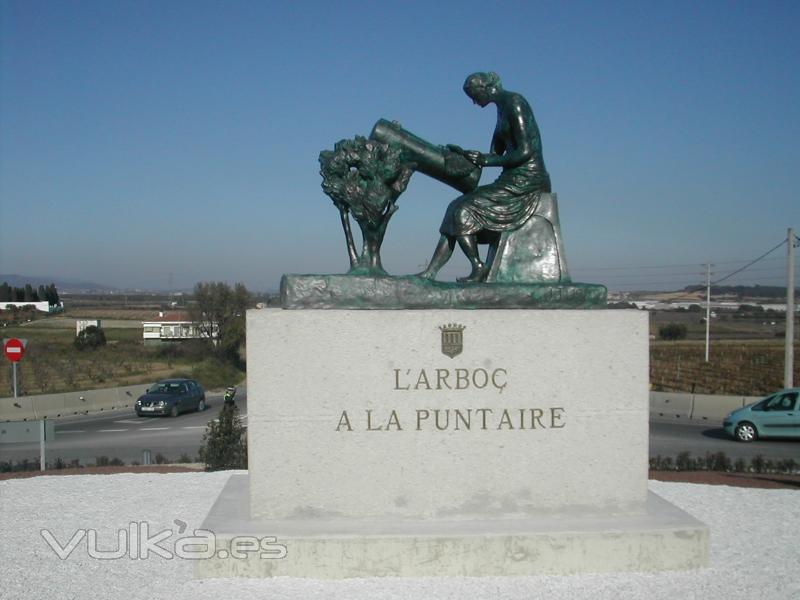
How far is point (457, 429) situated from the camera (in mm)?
6453

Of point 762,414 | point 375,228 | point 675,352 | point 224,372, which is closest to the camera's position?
point 375,228

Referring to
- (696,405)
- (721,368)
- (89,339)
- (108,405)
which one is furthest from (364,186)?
(89,339)

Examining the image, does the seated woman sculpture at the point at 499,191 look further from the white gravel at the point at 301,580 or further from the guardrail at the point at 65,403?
the guardrail at the point at 65,403

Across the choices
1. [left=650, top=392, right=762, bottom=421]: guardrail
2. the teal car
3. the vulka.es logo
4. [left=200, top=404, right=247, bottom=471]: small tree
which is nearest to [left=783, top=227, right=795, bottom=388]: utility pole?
[left=650, top=392, right=762, bottom=421]: guardrail

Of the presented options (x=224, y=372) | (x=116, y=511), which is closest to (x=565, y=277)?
(x=116, y=511)

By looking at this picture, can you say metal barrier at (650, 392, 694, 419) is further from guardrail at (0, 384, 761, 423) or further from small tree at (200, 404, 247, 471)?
small tree at (200, 404, 247, 471)

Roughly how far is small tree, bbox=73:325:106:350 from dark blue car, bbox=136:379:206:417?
17.7 meters

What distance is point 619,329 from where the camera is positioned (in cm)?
658

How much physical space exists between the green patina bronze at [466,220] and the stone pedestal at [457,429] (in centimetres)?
24

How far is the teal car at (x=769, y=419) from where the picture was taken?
16906mm

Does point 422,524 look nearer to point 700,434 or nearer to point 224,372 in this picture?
point 700,434

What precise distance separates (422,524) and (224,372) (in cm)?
2888

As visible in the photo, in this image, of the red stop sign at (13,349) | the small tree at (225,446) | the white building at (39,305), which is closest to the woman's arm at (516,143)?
the small tree at (225,446)

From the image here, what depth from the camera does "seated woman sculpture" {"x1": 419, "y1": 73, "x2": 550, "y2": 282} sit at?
23.1 feet
